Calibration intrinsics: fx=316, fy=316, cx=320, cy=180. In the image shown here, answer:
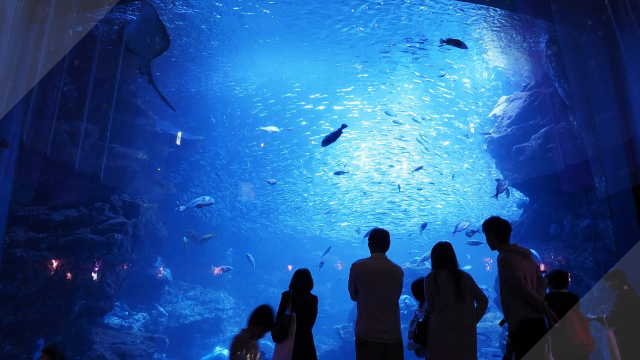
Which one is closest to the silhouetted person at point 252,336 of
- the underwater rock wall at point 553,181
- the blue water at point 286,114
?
the blue water at point 286,114

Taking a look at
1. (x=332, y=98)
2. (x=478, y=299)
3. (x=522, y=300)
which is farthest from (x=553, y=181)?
(x=478, y=299)

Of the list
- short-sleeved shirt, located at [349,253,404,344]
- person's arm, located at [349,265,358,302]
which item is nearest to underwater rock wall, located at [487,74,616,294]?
short-sleeved shirt, located at [349,253,404,344]

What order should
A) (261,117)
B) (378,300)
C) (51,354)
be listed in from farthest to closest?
(261,117) → (51,354) → (378,300)

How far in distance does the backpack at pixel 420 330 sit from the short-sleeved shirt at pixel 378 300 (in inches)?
5.0

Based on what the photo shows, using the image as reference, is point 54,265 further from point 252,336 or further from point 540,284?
point 540,284

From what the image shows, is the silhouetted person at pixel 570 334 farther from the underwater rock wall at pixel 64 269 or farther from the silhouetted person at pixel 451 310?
the underwater rock wall at pixel 64 269

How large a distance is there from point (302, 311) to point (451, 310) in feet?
4.17

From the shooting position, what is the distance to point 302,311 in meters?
2.86

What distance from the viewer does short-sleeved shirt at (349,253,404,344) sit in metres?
2.75

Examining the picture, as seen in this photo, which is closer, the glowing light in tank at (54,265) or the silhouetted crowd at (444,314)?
the silhouetted crowd at (444,314)

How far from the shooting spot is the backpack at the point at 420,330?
2.79 meters

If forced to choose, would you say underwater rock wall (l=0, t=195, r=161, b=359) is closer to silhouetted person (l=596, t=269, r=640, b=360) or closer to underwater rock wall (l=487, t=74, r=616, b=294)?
silhouetted person (l=596, t=269, r=640, b=360)

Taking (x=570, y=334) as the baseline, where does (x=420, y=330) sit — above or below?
below

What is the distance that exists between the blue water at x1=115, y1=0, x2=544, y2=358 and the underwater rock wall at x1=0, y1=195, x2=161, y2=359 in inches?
302
